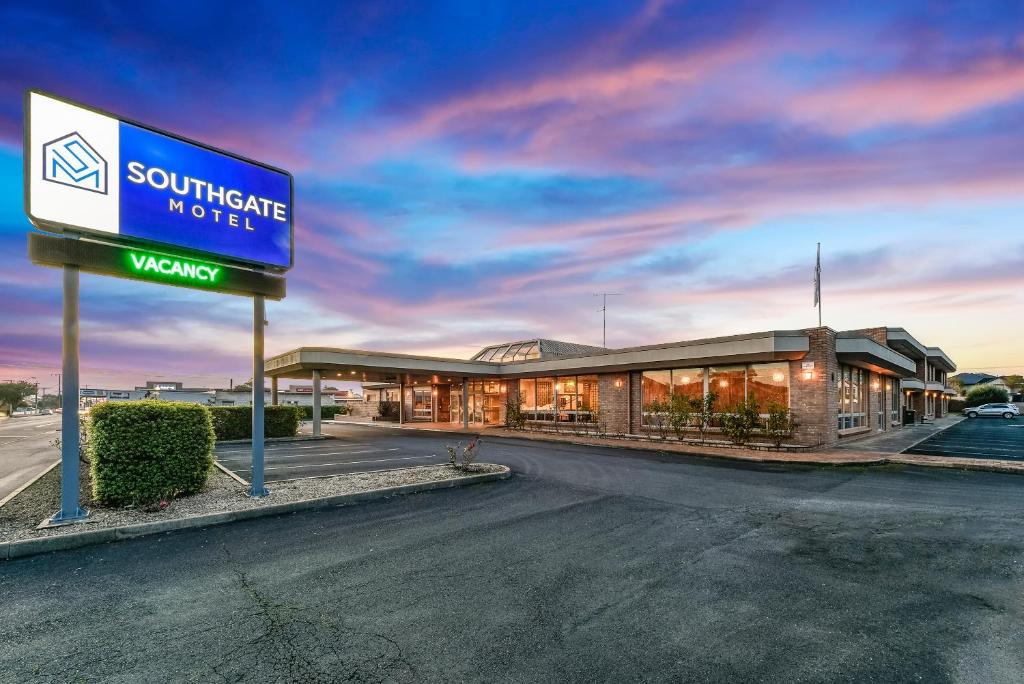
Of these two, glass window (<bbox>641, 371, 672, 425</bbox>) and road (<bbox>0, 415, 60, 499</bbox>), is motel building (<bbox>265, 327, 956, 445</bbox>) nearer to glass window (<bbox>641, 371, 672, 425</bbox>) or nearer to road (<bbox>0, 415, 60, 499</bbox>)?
glass window (<bbox>641, 371, 672, 425</bbox>)

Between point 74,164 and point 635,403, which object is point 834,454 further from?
point 74,164

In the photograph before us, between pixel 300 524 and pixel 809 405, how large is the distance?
17.6 metres

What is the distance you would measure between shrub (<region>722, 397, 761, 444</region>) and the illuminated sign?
16.6 meters

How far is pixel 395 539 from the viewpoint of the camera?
6.61 metres

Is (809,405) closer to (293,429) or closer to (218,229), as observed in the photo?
(218,229)

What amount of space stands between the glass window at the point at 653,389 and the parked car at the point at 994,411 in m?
47.4

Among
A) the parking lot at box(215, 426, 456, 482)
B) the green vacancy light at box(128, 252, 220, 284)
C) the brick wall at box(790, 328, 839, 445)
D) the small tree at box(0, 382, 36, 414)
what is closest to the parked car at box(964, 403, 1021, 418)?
the brick wall at box(790, 328, 839, 445)

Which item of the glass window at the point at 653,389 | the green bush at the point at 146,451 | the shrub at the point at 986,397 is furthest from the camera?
the shrub at the point at 986,397

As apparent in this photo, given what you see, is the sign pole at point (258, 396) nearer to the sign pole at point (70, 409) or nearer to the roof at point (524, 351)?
the sign pole at point (70, 409)

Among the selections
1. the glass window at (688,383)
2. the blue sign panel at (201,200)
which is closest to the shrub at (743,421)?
the glass window at (688,383)

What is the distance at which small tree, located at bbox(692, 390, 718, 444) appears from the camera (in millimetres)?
19312

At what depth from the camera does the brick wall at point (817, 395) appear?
16.8 meters

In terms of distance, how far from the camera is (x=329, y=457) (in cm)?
1570

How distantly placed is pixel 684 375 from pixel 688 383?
40cm
